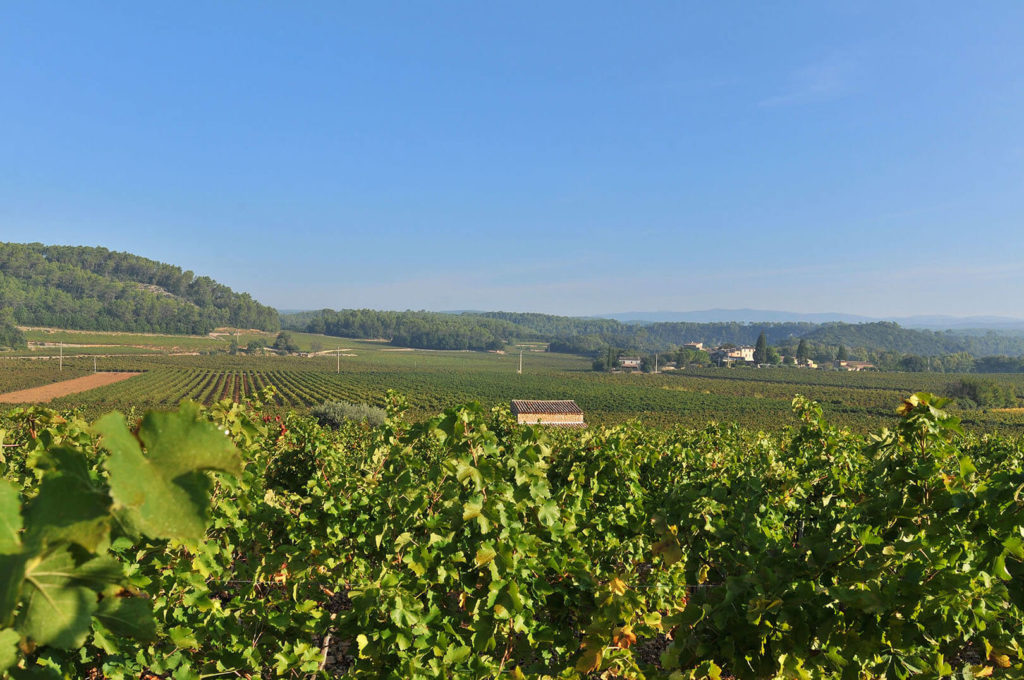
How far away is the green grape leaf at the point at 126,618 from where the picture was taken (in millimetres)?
790

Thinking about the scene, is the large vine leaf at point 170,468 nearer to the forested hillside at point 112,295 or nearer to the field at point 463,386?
the field at point 463,386

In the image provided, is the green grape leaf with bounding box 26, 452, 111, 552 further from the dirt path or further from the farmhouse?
the dirt path

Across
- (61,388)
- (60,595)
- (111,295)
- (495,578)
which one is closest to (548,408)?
(495,578)

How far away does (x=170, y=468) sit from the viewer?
67 centimetres

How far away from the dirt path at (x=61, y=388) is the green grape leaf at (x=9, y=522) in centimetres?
6842

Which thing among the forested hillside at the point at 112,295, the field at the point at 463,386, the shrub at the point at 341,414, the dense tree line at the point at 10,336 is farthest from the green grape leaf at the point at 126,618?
the forested hillside at the point at 112,295

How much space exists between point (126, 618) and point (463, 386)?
80.9 m

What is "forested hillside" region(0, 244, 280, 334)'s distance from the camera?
141125 millimetres

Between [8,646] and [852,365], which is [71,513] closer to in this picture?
[8,646]

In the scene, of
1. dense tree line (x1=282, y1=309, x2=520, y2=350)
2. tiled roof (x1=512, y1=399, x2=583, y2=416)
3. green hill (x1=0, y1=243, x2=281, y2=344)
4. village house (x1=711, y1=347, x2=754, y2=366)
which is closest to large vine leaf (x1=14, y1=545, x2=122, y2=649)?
tiled roof (x1=512, y1=399, x2=583, y2=416)

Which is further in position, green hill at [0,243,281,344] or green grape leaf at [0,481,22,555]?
green hill at [0,243,281,344]

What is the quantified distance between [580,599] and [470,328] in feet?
636

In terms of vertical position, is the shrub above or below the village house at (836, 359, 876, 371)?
above

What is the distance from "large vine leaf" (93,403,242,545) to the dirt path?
225 feet
